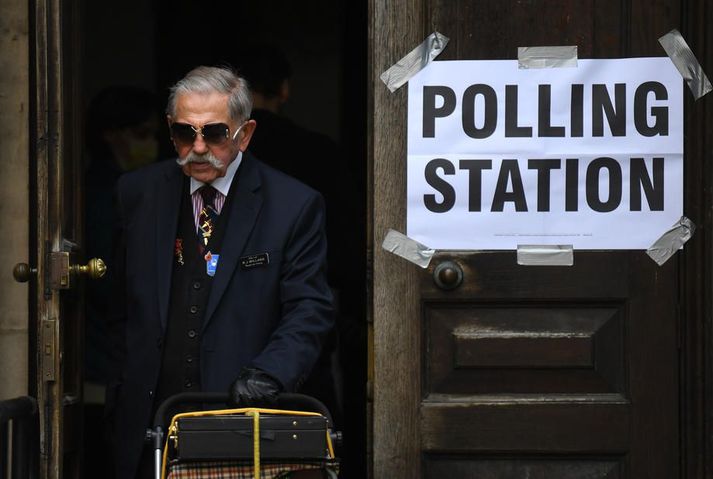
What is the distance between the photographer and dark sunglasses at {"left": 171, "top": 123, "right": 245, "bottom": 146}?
4.73m

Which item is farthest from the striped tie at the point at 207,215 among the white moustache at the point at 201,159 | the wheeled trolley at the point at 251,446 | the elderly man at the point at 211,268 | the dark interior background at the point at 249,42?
the dark interior background at the point at 249,42

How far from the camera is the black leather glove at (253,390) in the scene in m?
4.23

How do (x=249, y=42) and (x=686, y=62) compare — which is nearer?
(x=686, y=62)

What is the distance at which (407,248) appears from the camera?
5000 millimetres

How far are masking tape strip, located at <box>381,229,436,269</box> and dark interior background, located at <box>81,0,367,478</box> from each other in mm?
3868

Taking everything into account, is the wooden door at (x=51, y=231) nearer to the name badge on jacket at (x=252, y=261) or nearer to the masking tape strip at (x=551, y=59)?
the name badge on jacket at (x=252, y=261)

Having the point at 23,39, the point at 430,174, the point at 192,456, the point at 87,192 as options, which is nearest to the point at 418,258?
the point at 430,174

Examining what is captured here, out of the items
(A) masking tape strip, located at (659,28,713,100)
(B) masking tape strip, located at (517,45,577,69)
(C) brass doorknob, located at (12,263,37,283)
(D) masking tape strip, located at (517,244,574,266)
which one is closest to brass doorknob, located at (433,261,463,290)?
(D) masking tape strip, located at (517,244,574,266)

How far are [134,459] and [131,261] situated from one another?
0.72m

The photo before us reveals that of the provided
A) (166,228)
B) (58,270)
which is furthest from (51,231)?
(166,228)

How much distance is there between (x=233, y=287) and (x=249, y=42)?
4.80 metres

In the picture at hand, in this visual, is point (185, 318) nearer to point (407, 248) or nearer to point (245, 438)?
point (407, 248)

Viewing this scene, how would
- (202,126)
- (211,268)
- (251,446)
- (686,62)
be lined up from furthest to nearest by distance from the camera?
(686,62)
(211,268)
(202,126)
(251,446)

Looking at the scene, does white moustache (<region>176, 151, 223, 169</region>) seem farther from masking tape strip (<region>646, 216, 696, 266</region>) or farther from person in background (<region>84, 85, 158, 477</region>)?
person in background (<region>84, 85, 158, 477</region>)
